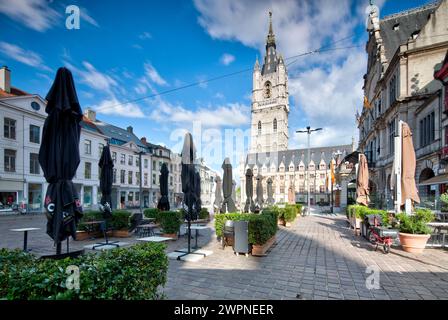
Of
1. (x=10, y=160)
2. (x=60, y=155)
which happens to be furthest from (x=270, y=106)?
(x=60, y=155)

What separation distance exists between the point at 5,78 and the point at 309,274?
34.3m

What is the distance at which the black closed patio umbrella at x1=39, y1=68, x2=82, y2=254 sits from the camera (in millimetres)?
4250

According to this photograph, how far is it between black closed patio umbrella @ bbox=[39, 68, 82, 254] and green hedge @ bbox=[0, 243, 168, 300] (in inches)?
40.9

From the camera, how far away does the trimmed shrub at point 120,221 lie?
413 inches

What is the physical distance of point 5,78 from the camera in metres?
24.8

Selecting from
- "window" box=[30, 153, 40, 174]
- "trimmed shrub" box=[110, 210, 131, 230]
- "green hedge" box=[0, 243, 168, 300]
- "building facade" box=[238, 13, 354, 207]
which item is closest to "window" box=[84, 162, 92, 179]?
"window" box=[30, 153, 40, 174]

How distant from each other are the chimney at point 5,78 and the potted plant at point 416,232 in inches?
1409

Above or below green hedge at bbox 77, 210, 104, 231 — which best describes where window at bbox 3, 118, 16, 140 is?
above

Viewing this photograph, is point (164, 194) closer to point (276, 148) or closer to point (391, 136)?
point (391, 136)

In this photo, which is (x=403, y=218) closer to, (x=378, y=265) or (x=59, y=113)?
(x=378, y=265)

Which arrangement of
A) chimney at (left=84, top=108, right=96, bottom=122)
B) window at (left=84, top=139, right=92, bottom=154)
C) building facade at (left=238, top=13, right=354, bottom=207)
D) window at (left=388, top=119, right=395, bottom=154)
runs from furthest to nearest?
1. building facade at (left=238, top=13, right=354, bottom=207)
2. chimney at (left=84, top=108, right=96, bottom=122)
3. window at (left=84, top=139, right=92, bottom=154)
4. window at (left=388, top=119, right=395, bottom=154)

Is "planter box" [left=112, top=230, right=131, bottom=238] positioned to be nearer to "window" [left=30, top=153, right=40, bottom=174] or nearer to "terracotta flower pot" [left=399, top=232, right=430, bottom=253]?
"terracotta flower pot" [left=399, top=232, right=430, bottom=253]

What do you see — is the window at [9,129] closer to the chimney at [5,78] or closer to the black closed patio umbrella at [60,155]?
the chimney at [5,78]

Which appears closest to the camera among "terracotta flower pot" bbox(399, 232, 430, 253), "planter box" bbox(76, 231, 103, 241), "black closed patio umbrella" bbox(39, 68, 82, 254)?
"black closed patio umbrella" bbox(39, 68, 82, 254)
